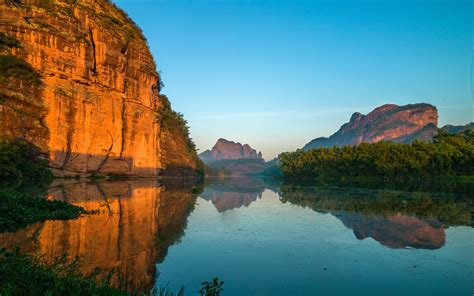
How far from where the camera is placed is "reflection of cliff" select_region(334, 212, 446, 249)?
12.1 m

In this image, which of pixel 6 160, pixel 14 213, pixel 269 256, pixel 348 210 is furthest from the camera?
pixel 6 160

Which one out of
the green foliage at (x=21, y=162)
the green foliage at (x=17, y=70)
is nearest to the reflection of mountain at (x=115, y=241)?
the green foliage at (x=21, y=162)

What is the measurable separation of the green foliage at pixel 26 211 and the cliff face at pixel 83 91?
93.9ft

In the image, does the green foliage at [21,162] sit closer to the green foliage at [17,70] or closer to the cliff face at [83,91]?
the cliff face at [83,91]

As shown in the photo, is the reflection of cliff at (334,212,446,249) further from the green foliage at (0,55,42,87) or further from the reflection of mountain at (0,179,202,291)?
the green foliage at (0,55,42,87)

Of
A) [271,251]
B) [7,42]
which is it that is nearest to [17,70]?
[7,42]

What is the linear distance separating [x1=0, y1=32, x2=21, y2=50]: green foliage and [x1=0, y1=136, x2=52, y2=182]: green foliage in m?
11.5

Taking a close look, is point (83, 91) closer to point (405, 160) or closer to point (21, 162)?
point (21, 162)

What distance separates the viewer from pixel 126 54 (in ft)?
180

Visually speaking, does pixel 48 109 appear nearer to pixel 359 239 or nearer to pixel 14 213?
pixel 14 213

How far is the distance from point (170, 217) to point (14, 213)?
6509 millimetres

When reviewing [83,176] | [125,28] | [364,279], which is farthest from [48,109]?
[364,279]

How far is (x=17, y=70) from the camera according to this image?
127 feet

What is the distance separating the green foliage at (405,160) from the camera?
217 ft
